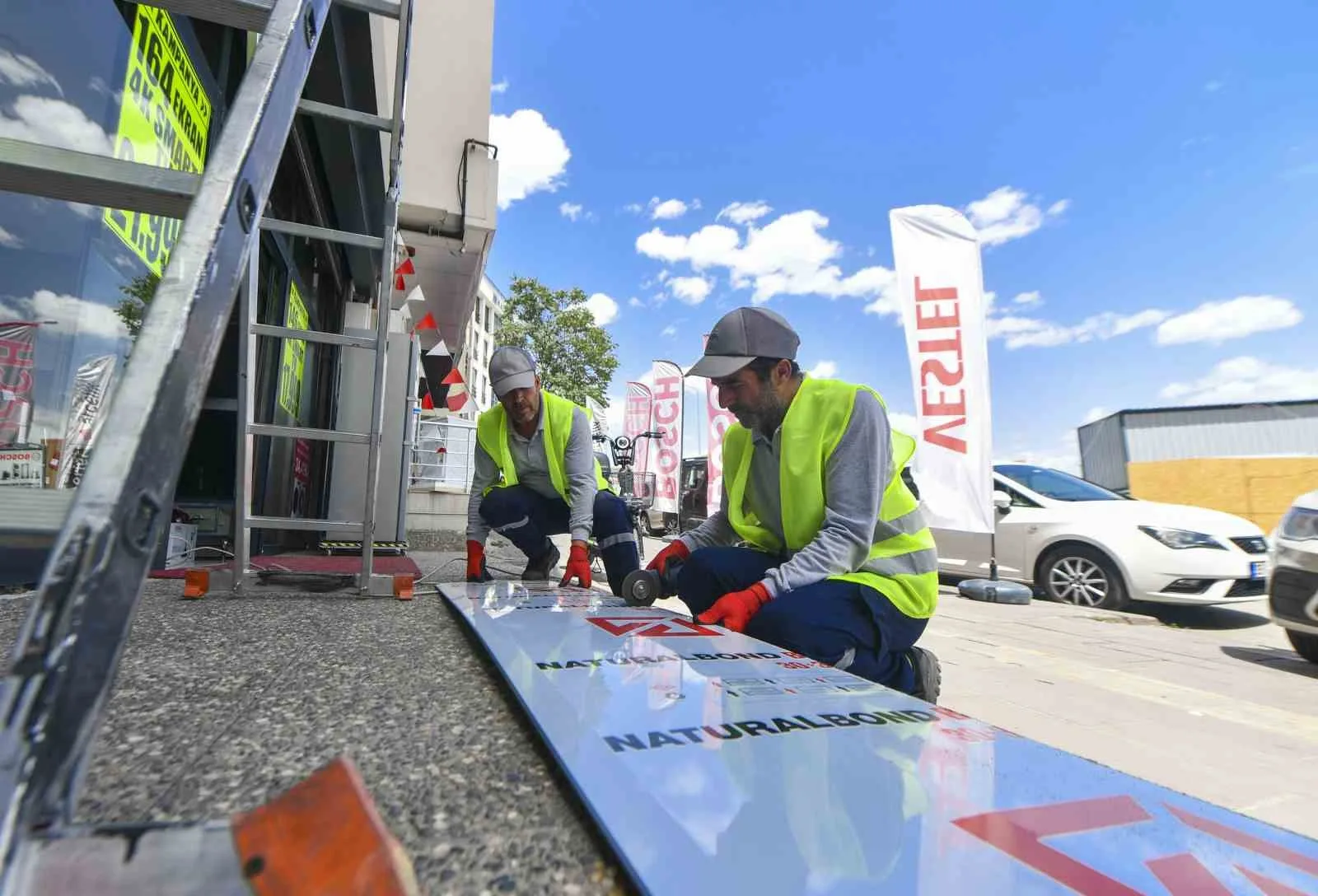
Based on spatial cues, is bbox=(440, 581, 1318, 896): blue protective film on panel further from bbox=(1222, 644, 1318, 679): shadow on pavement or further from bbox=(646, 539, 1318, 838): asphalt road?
bbox=(1222, 644, 1318, 679): shadow on pavement

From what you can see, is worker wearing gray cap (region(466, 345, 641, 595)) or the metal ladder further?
worker wearing gray cap (region(466, 345, 641, 595))

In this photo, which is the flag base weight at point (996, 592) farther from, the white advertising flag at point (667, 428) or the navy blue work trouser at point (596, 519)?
the white advertising flag at point (667, 428)

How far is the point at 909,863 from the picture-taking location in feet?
2.07

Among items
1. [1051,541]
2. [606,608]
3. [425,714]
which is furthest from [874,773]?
[1051,541]

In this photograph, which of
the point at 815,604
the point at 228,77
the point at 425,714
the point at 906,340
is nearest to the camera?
the point at 425,714

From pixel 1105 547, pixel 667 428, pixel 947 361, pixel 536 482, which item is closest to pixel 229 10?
pixel 536 482

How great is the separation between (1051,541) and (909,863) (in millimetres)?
5257

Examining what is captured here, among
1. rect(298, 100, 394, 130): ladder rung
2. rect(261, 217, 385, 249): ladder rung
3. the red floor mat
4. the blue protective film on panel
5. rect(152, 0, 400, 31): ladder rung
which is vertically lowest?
the blue protective film on panel

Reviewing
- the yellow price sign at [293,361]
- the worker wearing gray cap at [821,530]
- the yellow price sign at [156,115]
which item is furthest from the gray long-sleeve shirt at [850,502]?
the yellow price sign at [293,361]

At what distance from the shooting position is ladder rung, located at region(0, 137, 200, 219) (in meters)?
0.78

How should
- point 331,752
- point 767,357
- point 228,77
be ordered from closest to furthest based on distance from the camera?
point 331,752 < point 767,357 < point 228,77

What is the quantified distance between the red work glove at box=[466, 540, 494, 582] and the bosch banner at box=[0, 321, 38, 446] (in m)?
1.51

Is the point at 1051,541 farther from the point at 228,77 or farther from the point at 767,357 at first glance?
the point at 228,77

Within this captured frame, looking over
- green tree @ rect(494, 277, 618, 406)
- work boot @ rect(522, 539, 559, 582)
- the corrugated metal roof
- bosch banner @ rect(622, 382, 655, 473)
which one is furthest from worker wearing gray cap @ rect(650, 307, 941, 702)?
green tree @ rect(494, 277, 618, 406)
